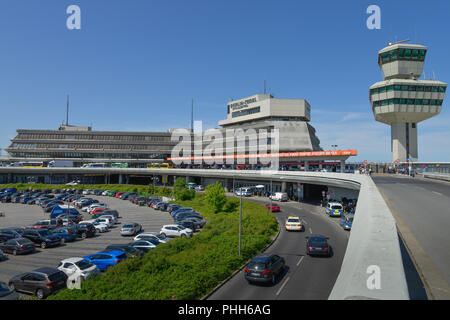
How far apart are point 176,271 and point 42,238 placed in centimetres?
1735

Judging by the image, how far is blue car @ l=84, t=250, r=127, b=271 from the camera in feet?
62.3

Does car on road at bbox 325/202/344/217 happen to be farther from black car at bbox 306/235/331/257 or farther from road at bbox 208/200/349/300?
black car at bbox 306/235/331/257

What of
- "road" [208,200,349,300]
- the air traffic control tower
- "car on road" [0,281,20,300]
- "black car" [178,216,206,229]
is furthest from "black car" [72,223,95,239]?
the air traffic control tower

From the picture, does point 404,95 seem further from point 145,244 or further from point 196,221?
point 145,244

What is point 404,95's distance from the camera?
6975 cm

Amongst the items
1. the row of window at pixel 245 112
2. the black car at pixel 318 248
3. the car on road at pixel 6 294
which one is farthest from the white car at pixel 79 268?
the row of window at pixel 245 112

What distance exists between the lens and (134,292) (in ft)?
45.2

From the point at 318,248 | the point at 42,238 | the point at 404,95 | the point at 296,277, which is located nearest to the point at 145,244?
the point at 42,238

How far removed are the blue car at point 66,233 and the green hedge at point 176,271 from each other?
1302cm

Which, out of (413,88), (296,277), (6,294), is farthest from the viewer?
(413,88)

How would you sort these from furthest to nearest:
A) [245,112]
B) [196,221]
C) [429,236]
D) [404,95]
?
[245,112]
[404,95]
[196,221]
[429,236]

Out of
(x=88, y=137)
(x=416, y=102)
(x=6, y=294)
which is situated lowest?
(x=6, y=294)

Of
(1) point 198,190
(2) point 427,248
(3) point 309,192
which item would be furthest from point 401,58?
(2) point 427,248

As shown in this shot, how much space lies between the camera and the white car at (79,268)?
1680 cm
